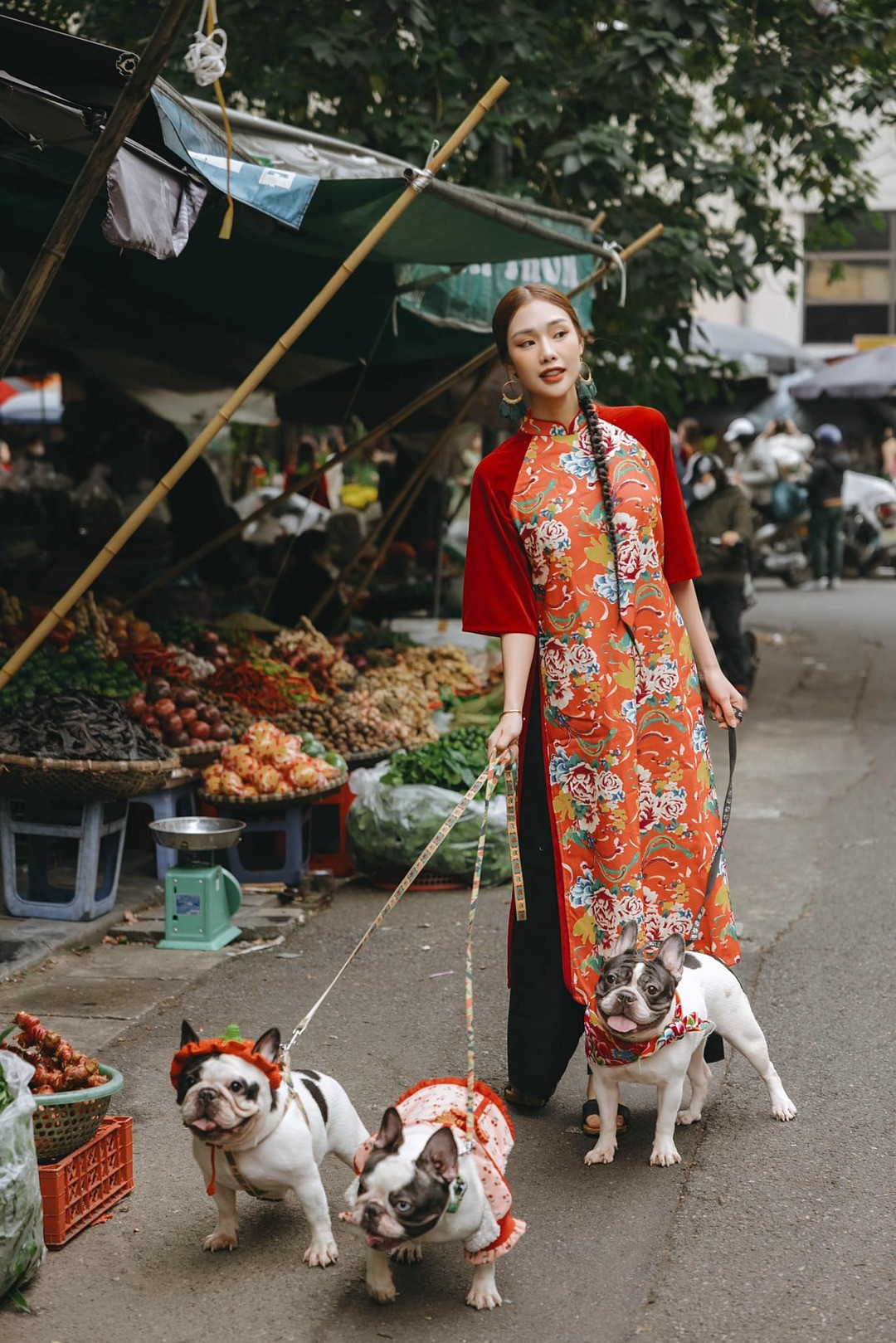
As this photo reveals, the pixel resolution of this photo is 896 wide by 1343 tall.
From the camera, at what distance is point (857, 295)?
31.0 metres

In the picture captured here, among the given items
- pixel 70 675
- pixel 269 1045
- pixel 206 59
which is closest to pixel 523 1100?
pixel 269 1045

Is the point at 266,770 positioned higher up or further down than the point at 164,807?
higher up

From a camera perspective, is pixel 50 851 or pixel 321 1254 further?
pixel 50 851

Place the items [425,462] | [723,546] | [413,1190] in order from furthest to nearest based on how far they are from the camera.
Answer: [723,546] < [425,462] < [413,1190]

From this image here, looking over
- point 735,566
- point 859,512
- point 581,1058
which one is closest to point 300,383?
point 735,566

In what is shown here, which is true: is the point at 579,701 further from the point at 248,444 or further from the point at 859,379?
the point at 859,379

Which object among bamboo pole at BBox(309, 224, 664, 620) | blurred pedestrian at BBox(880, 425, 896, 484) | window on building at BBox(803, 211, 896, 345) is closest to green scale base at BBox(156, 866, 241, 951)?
bamboo pole at BBox(309, 224, 664, 620)

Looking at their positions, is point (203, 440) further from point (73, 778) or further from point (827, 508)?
point (827, 508)

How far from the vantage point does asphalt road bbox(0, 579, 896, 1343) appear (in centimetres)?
318

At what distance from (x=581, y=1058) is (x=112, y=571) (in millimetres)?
6431

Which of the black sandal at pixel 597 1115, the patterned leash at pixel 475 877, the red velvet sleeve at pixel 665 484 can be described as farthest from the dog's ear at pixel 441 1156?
the red velvet sleeve at pixel 665 484

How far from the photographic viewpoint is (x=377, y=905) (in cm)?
672

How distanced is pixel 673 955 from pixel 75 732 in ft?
10.6

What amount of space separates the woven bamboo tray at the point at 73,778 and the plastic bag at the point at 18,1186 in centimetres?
266
